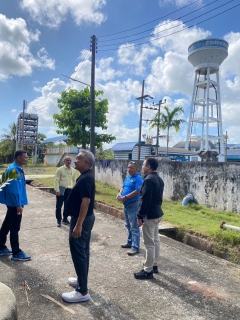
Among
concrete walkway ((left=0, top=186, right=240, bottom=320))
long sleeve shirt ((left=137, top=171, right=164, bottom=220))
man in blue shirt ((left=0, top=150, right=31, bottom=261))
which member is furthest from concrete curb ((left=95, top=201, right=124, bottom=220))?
long sleeve shirt ((left=137, top=171, right=164, bottom=220))

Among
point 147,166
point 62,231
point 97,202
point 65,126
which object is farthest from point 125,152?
point 147,166

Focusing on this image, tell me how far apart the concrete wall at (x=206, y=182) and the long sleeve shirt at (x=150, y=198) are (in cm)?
483

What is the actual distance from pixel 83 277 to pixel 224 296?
5.92 ft

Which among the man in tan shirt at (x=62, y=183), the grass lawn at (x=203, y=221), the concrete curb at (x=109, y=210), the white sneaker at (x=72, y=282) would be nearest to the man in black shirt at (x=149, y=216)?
the white sneaker at (x=72, y=282)

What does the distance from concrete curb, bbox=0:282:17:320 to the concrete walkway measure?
1.59ft

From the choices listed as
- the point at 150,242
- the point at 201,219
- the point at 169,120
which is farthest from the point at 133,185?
the point at 169,120

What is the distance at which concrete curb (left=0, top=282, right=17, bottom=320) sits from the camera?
216 centimetres

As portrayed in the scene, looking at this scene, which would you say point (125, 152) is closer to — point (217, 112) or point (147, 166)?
point (217, 112)

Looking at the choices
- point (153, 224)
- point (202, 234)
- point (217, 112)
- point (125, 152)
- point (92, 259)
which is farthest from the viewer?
point (217, 112)

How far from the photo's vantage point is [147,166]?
393cm

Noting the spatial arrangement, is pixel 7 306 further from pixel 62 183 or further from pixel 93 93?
pixel 93 93

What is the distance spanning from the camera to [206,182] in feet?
28.7

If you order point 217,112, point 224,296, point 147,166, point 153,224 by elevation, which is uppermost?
point 217,112

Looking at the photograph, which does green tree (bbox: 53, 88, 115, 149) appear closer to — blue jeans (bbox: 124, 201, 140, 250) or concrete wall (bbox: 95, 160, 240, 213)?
concrete wall (bbox: 95, 160, 240, 213)
